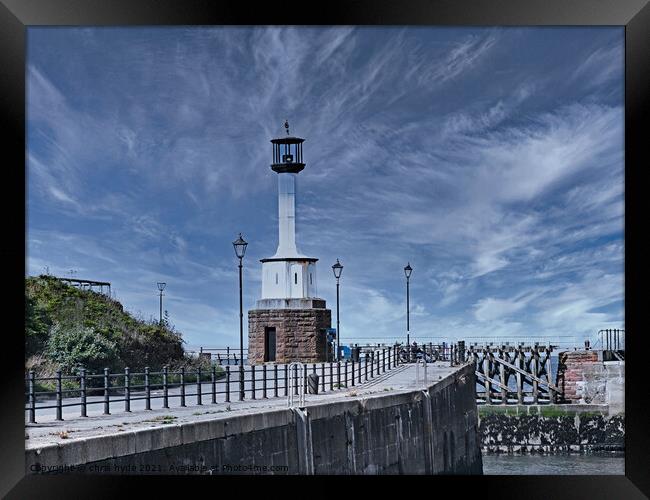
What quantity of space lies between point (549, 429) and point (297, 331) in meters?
9.77

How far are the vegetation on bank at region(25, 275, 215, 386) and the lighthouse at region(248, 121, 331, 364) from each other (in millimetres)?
7717

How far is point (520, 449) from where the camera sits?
33438mm

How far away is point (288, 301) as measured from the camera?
32.5m

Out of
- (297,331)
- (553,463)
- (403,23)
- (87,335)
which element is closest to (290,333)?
(297,331)

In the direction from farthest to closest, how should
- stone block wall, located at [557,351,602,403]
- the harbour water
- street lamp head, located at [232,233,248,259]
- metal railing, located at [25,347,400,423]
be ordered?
stone block wall, located at [557,351,602,403] → the harbour water → street lamp head, located at [232,233,248,259] → metal railing, located at [25,347,400,423]

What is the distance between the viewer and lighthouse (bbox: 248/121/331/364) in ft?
106

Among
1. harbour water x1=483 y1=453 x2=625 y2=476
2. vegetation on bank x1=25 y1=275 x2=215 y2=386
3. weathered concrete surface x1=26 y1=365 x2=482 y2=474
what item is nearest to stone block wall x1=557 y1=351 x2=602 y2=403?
harbour water x1=483 y1=453 x2=625 y2=476

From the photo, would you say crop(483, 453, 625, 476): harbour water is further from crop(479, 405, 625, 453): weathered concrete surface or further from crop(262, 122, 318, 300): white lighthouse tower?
crop(262, 122, 318, 300): white lighthouse tower

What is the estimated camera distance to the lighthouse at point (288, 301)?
106ft

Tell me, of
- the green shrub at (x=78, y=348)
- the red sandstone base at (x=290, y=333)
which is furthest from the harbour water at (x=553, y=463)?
the green shrub at (x=78, y=348)

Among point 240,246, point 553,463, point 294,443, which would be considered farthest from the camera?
point 553,463

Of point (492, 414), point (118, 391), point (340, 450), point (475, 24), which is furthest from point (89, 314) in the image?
point (492, 414)

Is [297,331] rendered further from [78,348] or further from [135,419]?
[135,419]

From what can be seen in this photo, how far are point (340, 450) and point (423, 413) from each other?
517cm
